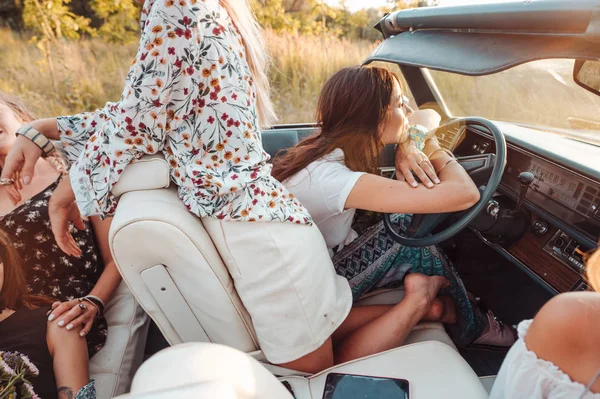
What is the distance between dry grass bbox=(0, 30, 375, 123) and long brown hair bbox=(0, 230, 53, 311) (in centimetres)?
420

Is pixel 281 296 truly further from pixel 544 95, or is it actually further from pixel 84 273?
pixel 544 95

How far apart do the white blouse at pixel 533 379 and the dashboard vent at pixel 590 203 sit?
2.80ft

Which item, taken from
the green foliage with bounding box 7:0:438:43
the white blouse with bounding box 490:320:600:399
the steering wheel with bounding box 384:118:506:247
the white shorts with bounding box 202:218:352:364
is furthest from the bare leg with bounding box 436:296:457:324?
the green foliage with bounding box 7:0:438:43

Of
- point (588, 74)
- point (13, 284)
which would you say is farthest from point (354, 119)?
point (13, 284)

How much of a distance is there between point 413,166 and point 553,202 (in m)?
0.66

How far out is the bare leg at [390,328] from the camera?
4.87ft

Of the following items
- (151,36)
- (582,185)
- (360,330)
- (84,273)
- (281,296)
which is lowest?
(360,330)

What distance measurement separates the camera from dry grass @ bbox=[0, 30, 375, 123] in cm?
600

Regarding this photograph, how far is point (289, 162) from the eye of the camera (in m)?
1.67

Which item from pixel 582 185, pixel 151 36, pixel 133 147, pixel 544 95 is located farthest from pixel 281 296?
pixel 544 95

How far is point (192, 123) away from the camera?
1121mm

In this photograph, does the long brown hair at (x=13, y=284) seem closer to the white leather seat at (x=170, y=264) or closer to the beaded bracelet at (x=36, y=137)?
the beaded bracelet at (x=36, y=137)

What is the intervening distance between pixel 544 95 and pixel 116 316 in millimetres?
1986

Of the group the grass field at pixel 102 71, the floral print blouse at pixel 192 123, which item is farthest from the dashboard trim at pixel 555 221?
the grass field at pixel 102 71
